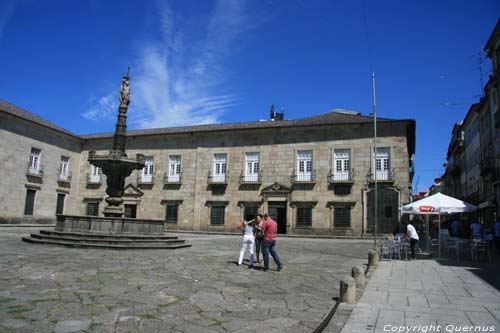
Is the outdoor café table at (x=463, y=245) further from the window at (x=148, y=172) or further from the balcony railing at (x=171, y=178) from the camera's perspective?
the window at (x=148, y=172)

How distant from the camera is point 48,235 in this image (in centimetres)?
1298

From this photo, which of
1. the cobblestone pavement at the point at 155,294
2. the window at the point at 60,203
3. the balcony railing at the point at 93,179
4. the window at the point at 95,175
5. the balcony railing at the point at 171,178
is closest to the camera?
the cobblestone pavement at the point at 155,294

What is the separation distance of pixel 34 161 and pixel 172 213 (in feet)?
34.1

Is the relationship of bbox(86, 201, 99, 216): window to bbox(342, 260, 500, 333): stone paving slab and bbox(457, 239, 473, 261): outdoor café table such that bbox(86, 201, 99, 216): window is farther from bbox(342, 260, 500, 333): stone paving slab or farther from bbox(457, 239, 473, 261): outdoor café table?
bbox(342, 260, 500, 333): stone paving slab

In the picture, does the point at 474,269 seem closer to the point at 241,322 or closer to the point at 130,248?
the point at 241,322

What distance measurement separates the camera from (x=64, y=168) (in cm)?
3077

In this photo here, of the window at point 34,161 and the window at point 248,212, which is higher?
the window at point 34,161

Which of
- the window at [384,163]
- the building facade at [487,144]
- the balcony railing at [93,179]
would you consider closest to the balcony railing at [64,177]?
the balcony railing at [93,179]

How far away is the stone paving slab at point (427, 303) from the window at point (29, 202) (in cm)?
2553

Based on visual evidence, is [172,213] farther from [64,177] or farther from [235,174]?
[64,177]

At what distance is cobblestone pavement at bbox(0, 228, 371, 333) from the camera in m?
4.49

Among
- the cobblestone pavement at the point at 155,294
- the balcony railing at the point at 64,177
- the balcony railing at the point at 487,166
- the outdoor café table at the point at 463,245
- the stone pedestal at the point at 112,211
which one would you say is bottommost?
the cobblestone pavement at the point at 155,294

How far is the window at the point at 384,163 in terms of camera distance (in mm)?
23922

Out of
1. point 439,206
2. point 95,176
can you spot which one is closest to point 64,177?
point 95,176
